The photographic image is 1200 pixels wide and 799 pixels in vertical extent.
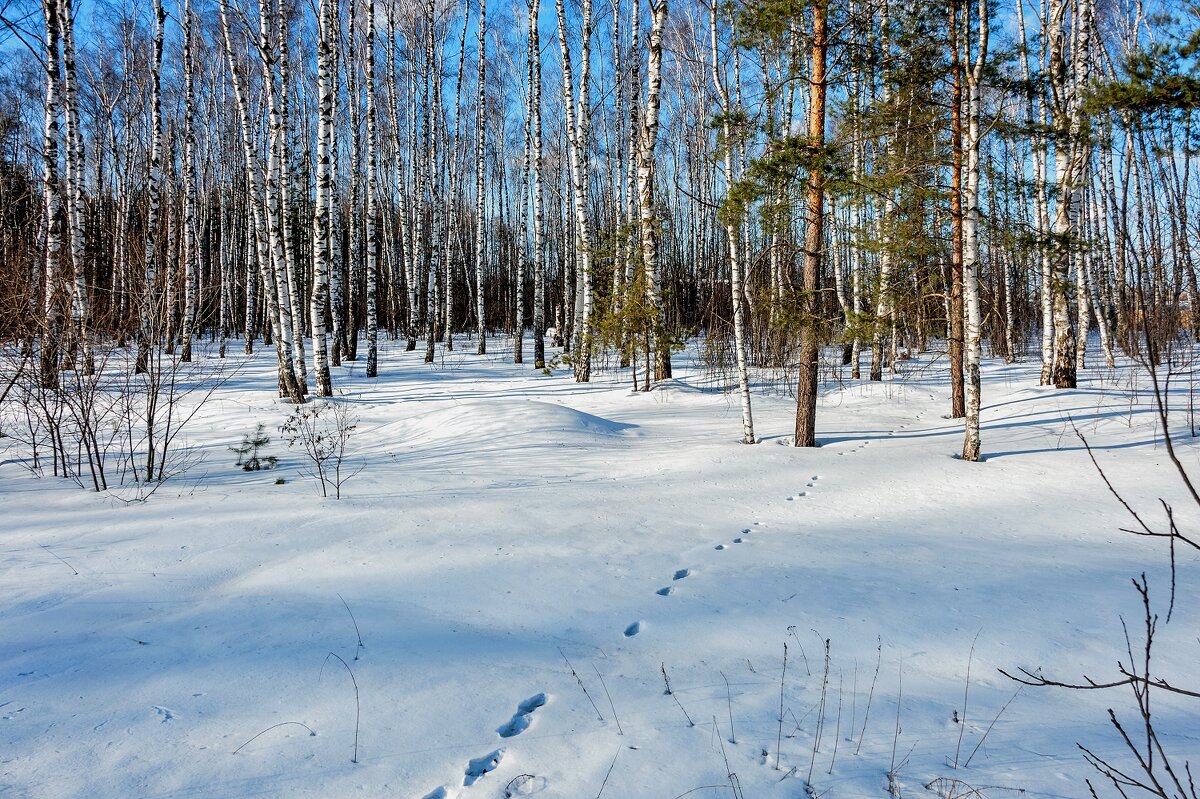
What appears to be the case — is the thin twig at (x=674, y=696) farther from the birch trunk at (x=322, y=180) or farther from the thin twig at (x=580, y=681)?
the birch trunk at (x=322, y=180)

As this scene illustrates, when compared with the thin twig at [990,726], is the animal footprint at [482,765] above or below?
above

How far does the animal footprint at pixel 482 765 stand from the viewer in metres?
2.08

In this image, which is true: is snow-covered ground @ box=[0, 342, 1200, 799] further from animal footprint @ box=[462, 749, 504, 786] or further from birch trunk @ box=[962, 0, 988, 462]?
birch trunk @ box=[962, 0, 988, 462]

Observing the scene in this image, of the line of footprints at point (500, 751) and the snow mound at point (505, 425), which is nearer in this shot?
the line of footprints at point (500, 751)

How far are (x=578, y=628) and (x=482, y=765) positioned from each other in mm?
1035

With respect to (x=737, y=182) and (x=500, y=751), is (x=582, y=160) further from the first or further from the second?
(x=500, y=751)

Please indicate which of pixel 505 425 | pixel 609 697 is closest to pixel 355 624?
pixel 609 697

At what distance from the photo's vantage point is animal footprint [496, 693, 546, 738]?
7.61 ft

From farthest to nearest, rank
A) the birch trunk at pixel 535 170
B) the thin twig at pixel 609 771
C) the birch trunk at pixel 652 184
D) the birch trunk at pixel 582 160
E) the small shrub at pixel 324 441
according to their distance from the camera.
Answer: the birch trunk at pixel 535 170, the birch trunk at pixel 582 160, the birch trunk at pixel 652 184, the small shrub at pixel 324 441, the thin twig at pixel 609 771

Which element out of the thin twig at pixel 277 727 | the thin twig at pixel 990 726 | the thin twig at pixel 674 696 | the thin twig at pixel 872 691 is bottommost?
the thin twig at pixel 990 726

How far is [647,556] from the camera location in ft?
13.4

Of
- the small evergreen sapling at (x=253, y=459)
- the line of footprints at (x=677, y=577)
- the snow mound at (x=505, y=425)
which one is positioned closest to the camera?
the line of footprints at (x=677, y=577)

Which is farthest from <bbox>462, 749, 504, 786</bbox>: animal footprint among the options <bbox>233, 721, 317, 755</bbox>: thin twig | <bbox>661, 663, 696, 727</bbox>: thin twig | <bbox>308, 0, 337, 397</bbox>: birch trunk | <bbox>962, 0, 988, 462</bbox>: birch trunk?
<bbox>308, 0, 337, 397</bbox>: birch trunk

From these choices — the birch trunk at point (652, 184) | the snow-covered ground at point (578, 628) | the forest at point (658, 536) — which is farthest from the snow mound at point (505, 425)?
the birch trunk at point (652, 184)
